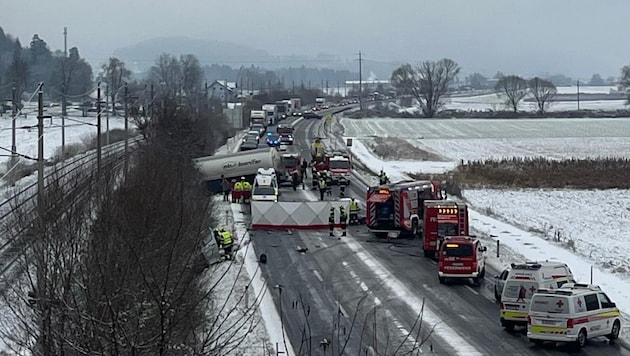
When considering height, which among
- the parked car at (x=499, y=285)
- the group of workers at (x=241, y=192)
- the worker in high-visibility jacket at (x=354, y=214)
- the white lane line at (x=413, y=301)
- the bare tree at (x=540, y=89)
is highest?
the bare tree at (x=540, y=89)

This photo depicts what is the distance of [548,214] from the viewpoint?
51.0m

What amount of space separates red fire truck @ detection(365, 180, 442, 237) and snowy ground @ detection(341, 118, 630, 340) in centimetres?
299

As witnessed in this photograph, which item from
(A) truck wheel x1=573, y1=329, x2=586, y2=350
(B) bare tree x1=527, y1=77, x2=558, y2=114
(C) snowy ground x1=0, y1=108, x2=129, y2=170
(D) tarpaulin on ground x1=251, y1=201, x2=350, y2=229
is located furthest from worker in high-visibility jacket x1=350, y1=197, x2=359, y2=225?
(B) bare tree x1=527, y1=77, x2=558, y2=114

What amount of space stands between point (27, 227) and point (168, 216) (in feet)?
10.9

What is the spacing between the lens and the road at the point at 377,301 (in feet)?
77.7

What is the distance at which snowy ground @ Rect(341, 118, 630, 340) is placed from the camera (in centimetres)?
3566

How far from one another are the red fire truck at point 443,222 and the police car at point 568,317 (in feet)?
39.0

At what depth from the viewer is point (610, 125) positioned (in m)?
142

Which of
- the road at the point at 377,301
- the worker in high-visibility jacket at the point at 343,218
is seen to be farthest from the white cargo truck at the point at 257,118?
the road at the point at 377,301

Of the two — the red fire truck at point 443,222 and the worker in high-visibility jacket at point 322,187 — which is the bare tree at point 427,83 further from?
the red fire truck at point 443,222

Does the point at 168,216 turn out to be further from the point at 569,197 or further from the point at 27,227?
the point at 569,197

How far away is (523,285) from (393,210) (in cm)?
1617

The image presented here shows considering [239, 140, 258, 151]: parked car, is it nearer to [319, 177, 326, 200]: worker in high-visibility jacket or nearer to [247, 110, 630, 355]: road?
[319, 177, 326, 200]: worker in high-visibility jacket

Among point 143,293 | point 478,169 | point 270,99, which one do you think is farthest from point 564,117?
point 143,293
